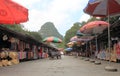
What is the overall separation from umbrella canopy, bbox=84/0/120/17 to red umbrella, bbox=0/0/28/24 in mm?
3852

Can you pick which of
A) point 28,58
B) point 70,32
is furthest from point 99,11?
point 70,32

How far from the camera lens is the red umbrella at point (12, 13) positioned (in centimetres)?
1268

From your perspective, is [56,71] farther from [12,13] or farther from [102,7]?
[102,7]

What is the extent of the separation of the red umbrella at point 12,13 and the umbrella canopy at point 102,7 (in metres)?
3.85

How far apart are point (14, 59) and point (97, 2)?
30.4 ft

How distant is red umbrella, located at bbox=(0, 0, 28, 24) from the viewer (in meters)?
12.7

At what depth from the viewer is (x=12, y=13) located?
13055 mm

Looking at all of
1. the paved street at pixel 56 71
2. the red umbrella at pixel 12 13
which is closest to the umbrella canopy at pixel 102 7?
the paved street at pixel 56 71

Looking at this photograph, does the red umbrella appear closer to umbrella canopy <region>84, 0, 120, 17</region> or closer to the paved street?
the paved street

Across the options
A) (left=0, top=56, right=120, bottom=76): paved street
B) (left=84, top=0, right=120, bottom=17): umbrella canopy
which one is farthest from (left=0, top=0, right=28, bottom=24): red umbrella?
(left=84, top=0, right=120, bottom=17): umbrella canopy

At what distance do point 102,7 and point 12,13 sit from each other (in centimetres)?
568

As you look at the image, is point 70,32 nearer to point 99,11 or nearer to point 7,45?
point 7,45

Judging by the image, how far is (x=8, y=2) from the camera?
13297mm

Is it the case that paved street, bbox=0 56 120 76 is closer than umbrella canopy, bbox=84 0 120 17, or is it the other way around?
paved street, bbox=0 56 120 76
